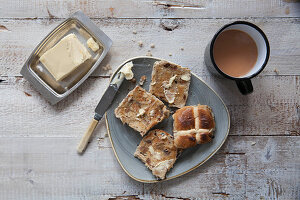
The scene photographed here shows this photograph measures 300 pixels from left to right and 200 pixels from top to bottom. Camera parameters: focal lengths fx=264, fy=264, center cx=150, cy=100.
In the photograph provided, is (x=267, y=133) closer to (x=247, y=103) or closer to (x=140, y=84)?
(x=247, y=103)

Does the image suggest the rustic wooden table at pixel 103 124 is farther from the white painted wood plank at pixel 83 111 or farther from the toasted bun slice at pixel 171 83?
the toasted bun slice at pixel 171 83

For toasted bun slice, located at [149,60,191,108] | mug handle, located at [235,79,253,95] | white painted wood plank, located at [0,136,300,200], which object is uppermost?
mug handle, located at [235,79,253,95]

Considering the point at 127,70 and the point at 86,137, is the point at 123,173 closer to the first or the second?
the point at 86,137

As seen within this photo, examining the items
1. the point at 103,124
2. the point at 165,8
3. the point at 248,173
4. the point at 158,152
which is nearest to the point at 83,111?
the point at 103,124

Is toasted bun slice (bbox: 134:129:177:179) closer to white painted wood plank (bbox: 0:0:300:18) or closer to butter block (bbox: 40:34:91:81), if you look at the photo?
butter block (bbox: 40:34:91:81)

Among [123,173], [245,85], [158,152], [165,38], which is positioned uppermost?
[245,85]

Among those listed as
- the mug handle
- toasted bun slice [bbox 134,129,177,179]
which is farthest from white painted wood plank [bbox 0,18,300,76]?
toasted bun slice [bbox 134,129,177,179]

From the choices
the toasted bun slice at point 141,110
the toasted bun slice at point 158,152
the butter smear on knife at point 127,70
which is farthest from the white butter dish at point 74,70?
the toasted bun slice at point 158,152
